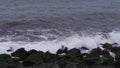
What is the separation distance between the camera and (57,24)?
2256 centimetres

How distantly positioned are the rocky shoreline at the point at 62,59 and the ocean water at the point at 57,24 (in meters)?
1.41

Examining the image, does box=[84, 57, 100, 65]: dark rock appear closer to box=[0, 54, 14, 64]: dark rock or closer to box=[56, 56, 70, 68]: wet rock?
box=[56, 56, 70, 68]: wet rock

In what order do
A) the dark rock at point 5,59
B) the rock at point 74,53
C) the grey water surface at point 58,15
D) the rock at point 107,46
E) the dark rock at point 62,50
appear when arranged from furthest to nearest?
the grey water surface at point 58,15
the rock at point 107,46
the dark rock at point 62,50
the rock at point 74,53
the dark rock at point 5,59

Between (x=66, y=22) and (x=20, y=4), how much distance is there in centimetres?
629

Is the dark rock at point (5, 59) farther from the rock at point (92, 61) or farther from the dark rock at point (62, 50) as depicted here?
the rock at point (92, 61)

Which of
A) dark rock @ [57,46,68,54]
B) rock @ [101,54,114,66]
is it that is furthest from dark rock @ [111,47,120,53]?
dark rock @ [57,46,68,54]

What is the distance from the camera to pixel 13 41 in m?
18.8

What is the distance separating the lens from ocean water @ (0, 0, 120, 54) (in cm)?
1870

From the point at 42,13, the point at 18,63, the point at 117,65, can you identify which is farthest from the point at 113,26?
the point at 18,63

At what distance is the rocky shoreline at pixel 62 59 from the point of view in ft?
48.4

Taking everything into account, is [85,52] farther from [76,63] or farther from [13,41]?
[13,41]

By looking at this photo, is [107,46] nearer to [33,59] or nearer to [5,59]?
[33,59]

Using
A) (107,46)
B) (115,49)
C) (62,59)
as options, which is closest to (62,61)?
(62,59)

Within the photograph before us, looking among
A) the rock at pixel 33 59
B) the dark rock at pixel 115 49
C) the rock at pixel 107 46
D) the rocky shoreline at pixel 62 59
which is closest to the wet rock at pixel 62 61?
the rocky shoreline at pixel 62 59
